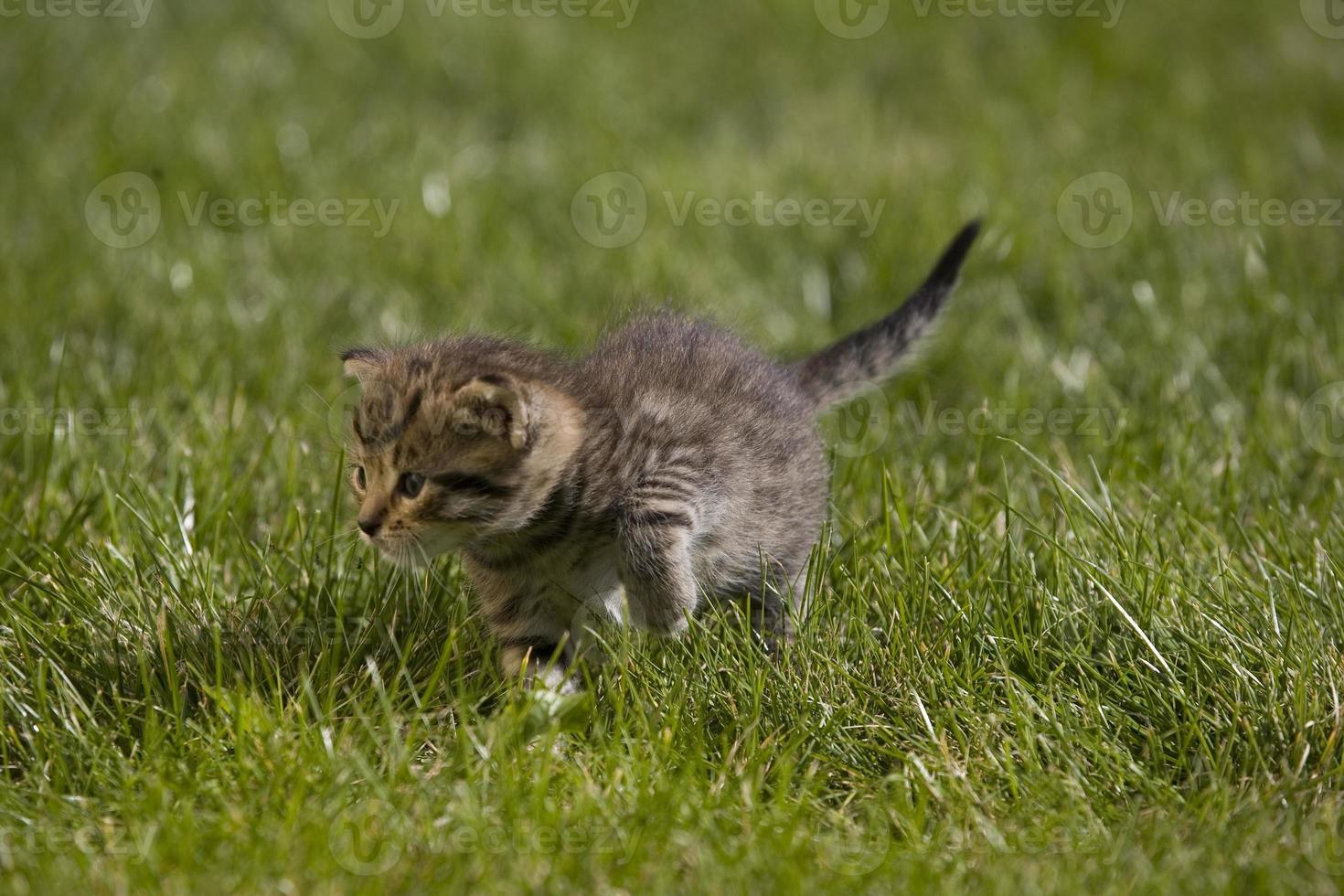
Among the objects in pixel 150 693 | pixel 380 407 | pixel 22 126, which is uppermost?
pixel 22 126

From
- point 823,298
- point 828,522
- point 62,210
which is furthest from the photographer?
point 62,210

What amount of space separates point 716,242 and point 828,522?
252 centimetres

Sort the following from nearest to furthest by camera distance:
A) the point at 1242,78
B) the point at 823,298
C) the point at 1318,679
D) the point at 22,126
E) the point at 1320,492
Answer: the point at 1318,679 < the point at 1320,492 < the point at 823,298 < the point at 22,126 < the point at 1242,78

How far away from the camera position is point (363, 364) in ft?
10.2

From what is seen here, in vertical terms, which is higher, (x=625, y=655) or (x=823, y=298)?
(x=823, y=298)

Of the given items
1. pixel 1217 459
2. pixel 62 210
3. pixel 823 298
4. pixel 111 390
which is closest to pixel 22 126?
pixel 62 210

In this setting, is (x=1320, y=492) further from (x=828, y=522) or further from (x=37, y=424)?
(x=37, y=424)

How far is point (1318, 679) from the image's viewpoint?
114 inches

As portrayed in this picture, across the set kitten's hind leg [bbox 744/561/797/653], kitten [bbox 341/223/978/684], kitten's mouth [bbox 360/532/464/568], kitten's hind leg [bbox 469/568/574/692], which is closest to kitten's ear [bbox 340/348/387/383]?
kitten [bbox 341/223/978/684]

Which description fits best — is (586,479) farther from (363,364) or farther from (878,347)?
(878,347)

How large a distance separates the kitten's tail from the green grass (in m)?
0.28

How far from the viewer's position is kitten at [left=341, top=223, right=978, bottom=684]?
2900 mm

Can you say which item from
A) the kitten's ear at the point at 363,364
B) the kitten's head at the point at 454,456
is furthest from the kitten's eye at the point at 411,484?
the kitten's ear at the point at 363,364

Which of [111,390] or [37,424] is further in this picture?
[111,390]
